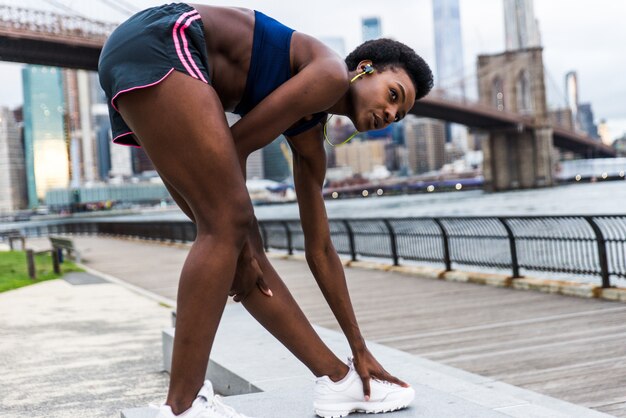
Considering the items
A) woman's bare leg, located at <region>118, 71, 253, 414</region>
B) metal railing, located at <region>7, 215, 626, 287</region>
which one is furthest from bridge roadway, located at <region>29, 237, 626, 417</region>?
woman's bare leg, located at <region>118, 71, 253, 414</region>

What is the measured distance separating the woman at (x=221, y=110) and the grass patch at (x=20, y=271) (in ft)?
28.7

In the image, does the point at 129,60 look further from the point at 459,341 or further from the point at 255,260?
the point at 459,341

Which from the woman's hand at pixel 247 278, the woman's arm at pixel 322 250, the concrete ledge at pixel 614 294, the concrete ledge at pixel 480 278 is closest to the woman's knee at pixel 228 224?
the woman's hand at pixel 247 278

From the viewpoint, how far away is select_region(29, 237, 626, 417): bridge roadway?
12.5ft

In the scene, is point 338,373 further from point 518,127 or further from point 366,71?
point 518,127

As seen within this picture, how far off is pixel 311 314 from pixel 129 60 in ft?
18.1

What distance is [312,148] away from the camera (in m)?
2.26

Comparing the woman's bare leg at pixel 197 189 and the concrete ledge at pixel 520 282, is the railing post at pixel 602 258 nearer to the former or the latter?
the concrete ledge at pixel 520 282

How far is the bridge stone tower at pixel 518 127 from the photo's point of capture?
67.2 m

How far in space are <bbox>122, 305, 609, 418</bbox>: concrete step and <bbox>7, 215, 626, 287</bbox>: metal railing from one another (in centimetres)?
414

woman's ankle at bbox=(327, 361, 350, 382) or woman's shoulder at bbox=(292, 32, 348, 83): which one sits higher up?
woman's shoulder at bbox=(292, 32, 348, 83)

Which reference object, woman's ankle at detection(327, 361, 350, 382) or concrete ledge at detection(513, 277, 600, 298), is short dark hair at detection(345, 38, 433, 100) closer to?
woman's ankle at detection(327, 361, 350, 382)

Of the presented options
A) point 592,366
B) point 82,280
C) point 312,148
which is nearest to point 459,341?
point 592,366

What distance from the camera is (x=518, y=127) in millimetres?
63625
